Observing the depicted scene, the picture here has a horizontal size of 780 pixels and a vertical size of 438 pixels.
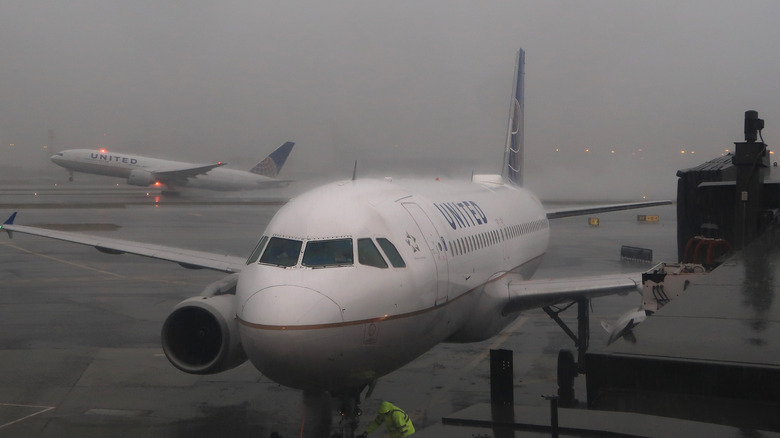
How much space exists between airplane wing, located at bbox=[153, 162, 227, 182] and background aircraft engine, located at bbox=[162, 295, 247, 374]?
5834 centimetres

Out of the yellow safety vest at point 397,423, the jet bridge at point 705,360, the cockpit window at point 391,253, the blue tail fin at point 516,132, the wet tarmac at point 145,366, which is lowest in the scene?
the wet tarmac at point 145,366

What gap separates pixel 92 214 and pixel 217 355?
150ft

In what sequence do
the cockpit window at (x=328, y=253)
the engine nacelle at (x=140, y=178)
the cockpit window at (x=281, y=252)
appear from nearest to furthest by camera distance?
the cockpit window at (x=328, y=253) → the cockpit window at (x=281, y=252) → the engine nacelle at (x=140, y=178)

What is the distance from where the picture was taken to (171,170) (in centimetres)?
6938

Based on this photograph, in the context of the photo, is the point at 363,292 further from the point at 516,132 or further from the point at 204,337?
the point at 516,132

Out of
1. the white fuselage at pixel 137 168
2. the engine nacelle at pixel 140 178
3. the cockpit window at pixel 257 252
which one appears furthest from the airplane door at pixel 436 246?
the white fuselage at pixel 137 168

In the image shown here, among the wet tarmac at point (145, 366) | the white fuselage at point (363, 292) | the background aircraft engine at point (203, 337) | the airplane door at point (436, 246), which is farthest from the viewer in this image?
the wet tarmac at point (145, 366)

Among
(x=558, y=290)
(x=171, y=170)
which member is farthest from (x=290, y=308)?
(x=171, y=170)

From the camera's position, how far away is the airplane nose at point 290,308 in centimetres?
800

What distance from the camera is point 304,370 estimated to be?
8.20m

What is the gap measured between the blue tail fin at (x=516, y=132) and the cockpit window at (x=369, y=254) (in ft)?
54.7

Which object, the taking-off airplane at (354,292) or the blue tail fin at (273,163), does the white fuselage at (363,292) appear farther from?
the blue tail fin at (273,163)

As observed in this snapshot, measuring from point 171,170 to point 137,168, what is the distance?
3062mm

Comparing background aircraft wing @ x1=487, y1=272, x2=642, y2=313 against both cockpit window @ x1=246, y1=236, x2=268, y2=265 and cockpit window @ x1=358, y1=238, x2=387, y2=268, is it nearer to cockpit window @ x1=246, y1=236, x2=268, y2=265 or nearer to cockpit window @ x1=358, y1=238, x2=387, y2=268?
cockpit window @ x1=358, y1=238, x2=387, y2=268
